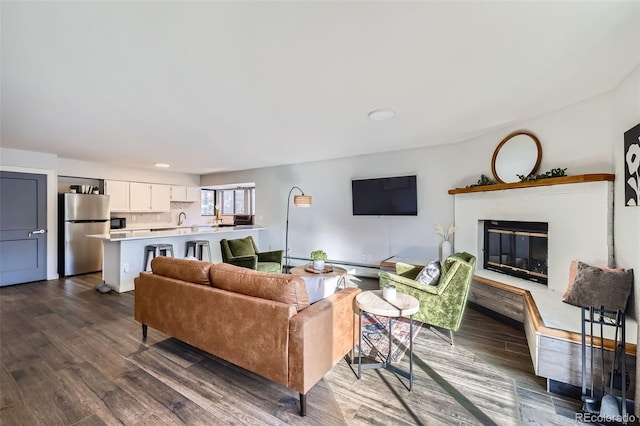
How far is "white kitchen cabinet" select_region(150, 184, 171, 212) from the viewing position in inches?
261

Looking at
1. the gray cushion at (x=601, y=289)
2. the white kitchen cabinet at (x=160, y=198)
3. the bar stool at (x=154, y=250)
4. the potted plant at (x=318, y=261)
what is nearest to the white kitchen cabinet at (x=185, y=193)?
the white kitchen cabinet at (x=160, y=198)

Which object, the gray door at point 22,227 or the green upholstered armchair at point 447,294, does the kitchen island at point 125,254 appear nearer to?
the gray door at point 22,227

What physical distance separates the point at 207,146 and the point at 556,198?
15.2ft

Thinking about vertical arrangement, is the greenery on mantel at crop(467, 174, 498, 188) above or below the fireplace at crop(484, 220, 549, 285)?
above

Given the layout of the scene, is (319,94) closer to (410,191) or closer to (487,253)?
(410,191)

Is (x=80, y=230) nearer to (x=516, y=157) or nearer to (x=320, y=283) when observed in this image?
(x=320, y=283)

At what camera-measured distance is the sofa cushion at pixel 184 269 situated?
7.46 feet

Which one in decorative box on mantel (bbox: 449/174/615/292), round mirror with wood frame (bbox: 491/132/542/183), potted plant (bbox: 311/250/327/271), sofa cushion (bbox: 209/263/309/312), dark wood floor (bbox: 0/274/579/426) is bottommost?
dark wood floor (bbox: 0/274/579/426)

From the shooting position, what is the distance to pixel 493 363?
7.63 ft

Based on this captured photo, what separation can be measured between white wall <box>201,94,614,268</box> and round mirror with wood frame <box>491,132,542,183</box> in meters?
0.08

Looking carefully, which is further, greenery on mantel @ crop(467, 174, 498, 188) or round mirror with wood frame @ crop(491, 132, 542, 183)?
greenery on mantel @ crop(467, 174, 498, 188)

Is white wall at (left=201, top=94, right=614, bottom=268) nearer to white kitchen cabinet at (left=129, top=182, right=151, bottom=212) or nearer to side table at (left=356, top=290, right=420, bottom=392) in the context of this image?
white kitchen cabinet at (left=129, top=182, right=151, bottom=212)

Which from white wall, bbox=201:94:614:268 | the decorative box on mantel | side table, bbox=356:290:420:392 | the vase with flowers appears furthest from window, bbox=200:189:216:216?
the decorative box on mantel

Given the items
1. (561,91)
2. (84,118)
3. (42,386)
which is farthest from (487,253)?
(84,118)
